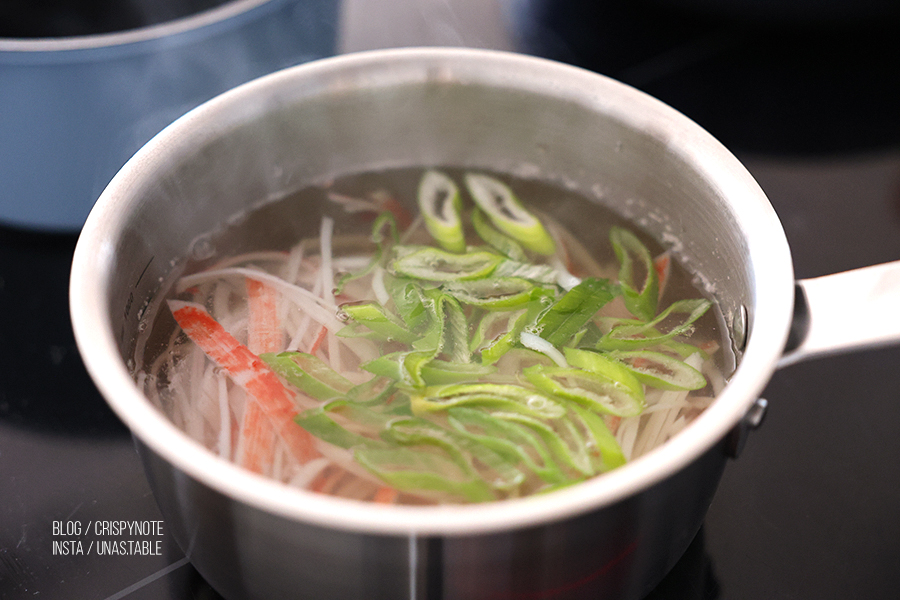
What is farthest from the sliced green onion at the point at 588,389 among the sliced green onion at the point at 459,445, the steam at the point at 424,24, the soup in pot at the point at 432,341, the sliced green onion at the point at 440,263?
the steam at the point at 424,24

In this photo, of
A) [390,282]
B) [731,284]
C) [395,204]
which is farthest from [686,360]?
[395,204]

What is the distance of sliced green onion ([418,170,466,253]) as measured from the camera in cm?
122

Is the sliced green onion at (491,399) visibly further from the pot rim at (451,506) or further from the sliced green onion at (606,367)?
the pot rim at (451,506)

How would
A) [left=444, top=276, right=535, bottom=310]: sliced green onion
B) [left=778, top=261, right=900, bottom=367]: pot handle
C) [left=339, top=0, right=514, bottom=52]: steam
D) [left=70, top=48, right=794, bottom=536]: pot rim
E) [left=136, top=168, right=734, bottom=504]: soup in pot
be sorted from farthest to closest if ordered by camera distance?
[left=339, top=0, right=514, bottom=52]: steam, [left=444, top=276, right=535, bottom=310]: sliced green onion, [left=136, top=168, right=734, bottom=504]: soup in pot, [left=778, top=261, right=900, bottom=367]: pot handle, [left=70, top=48, right=794, bottom=536]: pot rim

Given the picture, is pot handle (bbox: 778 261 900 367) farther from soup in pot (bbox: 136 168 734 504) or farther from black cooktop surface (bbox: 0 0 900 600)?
soup in pot (bbox: 136 168 734 504)

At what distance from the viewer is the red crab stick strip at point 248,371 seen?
0.92 m

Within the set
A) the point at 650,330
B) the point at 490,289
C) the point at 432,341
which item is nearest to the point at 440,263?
the point at 490,289

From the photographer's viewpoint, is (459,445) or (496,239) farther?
(496,239)

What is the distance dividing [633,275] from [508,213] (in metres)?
0.23

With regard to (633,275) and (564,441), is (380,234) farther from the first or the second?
(564,441)

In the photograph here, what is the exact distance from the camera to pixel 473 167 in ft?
4.32

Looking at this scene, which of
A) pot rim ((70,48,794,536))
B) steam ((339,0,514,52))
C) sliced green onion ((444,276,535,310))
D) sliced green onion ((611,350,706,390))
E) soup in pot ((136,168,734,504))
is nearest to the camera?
pot rim ((70,48,794,536))

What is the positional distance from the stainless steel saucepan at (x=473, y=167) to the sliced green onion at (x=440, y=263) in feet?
0.69

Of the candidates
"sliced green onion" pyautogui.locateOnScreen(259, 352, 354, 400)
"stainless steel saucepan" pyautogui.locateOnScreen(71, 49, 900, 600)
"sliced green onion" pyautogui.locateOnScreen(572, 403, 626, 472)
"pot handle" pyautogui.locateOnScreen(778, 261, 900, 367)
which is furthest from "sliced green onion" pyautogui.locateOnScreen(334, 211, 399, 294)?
"pot handle" pyautogui.locateOnScreen(778, 261, 900, 367)
